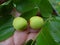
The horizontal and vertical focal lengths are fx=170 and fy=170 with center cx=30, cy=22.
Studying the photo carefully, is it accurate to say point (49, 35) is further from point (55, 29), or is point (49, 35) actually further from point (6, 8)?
point (6, 8)

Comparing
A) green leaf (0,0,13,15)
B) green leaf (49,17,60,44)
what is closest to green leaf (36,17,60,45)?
green leaf (49,17,60,44)

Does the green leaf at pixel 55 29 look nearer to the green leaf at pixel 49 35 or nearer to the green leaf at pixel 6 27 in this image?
the green leaf at pixel 49 35

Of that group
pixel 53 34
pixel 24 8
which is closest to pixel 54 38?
pixel 53 34

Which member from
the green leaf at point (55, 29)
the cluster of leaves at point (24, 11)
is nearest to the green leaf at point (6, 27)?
the cluster of leaves at point (24, 11)

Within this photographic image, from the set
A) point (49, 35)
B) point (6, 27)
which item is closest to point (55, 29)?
point (49, 35)

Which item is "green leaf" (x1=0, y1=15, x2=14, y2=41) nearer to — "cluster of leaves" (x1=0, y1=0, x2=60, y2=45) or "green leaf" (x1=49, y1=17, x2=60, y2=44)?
"cluster of leaves" (x1=0, y1=0, x2=60, y2=45)
